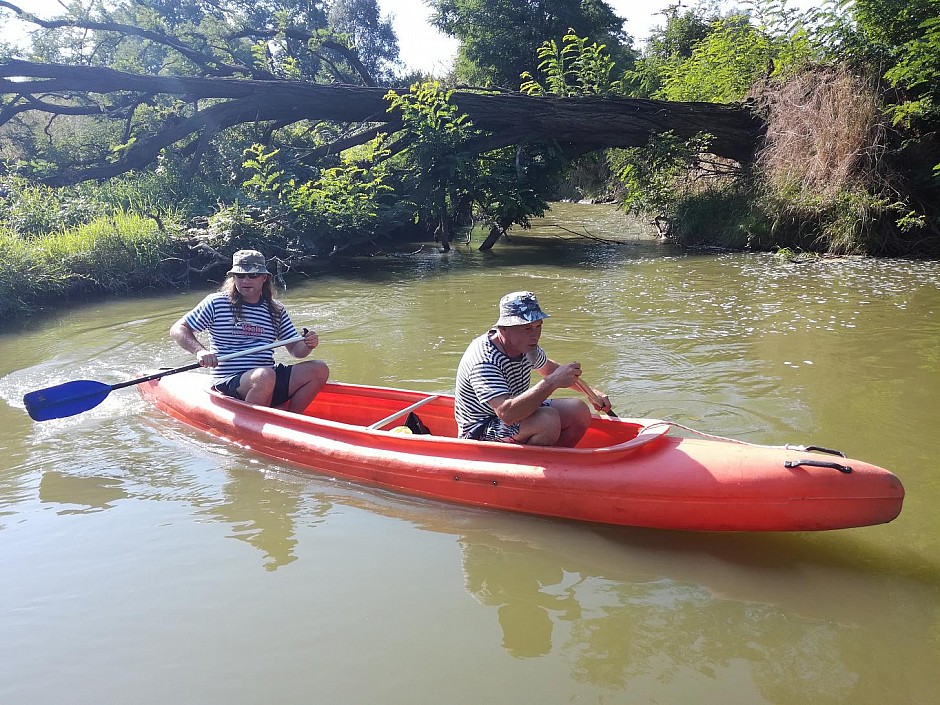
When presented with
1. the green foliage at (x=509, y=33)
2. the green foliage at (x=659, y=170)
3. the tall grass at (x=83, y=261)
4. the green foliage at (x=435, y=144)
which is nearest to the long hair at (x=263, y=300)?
the tall grass at (x=83, y=261)

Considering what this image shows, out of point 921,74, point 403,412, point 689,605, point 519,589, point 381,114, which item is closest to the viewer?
point 689,605

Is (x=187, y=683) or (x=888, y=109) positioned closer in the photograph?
(x=187, y=683)

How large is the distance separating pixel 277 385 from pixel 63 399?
59.3 inches

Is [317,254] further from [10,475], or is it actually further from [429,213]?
[10,475]

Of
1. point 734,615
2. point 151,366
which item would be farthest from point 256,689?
point 151,366

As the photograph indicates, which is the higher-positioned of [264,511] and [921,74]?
[921,74]

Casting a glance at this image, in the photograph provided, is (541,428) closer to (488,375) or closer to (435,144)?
(488,375)

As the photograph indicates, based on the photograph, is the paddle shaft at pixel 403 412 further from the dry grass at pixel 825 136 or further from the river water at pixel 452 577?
the dry grass at pixel 825 136

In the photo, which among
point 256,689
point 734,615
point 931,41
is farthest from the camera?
point 931,41

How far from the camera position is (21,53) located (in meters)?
19.4

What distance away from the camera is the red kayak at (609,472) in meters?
3.53

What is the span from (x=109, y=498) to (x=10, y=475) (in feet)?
3.07

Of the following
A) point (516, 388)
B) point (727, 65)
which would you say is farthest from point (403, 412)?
point (727, 65)

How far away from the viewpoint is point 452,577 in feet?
11.9
